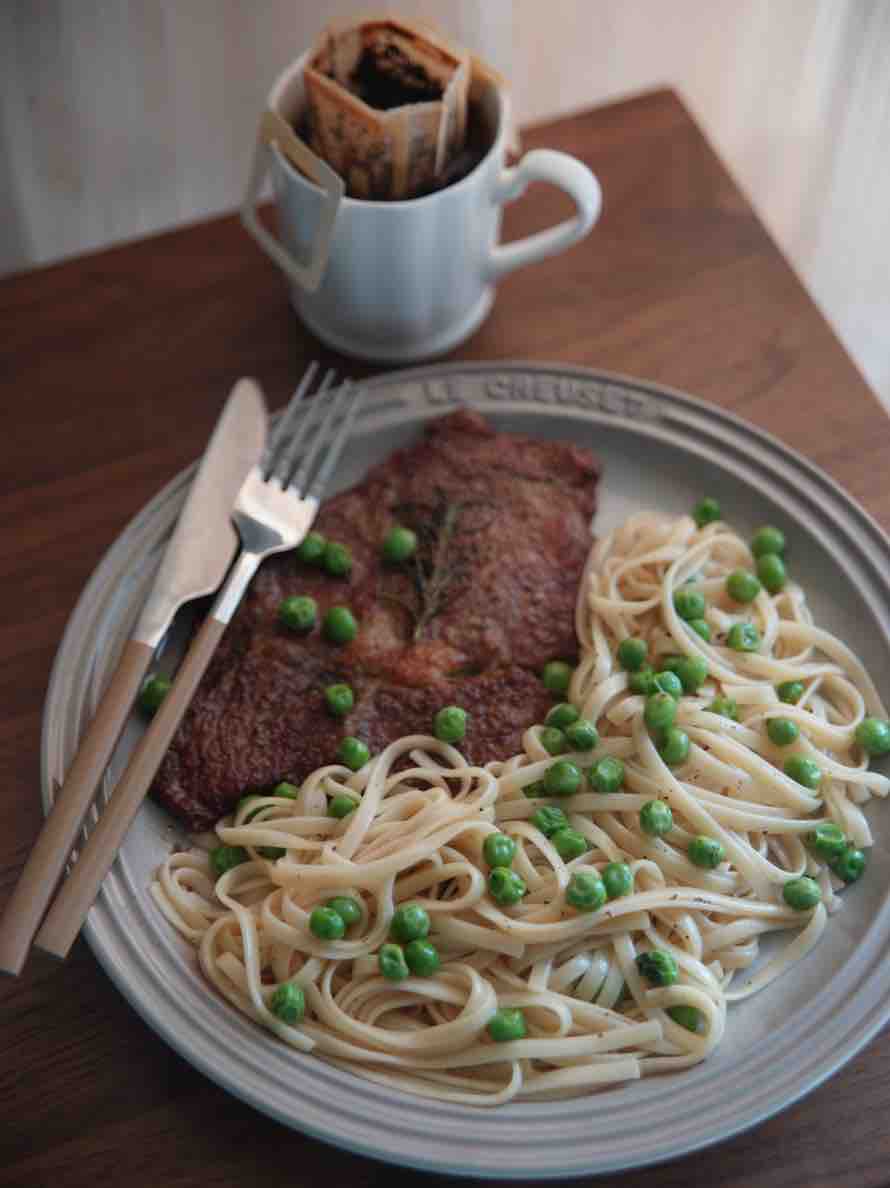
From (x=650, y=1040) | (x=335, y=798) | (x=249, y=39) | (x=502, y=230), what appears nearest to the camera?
(x=650, y=1040)

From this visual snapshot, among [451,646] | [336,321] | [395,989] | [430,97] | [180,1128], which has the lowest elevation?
[180,1128]

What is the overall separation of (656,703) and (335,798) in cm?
54

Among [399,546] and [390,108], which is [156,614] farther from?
[390,108]

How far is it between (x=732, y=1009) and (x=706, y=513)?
0.93 metres

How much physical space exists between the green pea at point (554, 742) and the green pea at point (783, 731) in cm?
34

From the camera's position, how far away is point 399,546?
99.0 inches

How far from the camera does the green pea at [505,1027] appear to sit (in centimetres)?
202

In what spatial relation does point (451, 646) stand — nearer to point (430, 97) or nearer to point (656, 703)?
point (656, 703)

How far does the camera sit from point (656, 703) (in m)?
2.28

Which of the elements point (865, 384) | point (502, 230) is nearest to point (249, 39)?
point (502, 230)

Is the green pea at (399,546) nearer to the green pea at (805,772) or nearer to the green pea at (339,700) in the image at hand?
the green pea at (339,700)

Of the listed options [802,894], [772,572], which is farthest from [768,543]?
[802,894]

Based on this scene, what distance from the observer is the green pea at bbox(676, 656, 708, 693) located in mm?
2357

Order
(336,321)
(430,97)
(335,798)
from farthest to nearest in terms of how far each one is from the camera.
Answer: (336,321), (430,97), (335,798)
